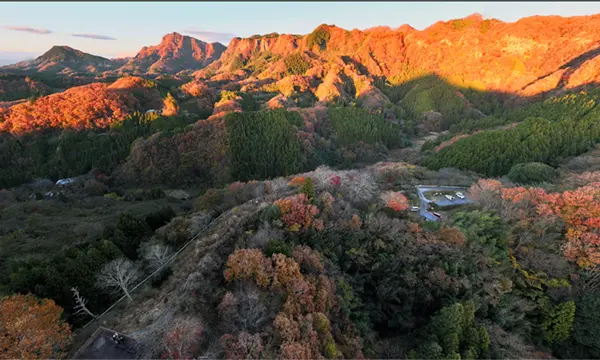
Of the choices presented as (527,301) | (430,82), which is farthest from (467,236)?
(430,82)

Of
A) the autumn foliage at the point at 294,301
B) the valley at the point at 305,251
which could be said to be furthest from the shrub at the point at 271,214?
the autumn foliage at the point at 294,301

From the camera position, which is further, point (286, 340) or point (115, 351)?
point (115, 351)

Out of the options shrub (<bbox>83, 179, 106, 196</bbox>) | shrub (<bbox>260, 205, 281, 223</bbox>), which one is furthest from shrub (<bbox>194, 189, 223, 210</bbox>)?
shrub (<bbox>83, 179, 106, 196</bbox>)

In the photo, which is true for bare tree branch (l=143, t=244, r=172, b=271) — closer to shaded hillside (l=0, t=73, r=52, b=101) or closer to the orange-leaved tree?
the orange-leaved tree

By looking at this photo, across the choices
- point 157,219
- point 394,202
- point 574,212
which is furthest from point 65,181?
point 574,212

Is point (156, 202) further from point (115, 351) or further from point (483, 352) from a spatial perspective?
point (483, 352)
